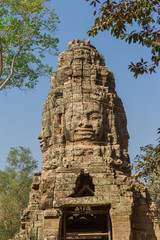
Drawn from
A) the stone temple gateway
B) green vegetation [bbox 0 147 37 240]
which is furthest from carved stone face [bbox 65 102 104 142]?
green vegetation [bbox 0 147 37 240]

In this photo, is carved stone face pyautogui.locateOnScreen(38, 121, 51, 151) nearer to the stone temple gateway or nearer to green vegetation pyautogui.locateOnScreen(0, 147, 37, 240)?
the stone temple gateway

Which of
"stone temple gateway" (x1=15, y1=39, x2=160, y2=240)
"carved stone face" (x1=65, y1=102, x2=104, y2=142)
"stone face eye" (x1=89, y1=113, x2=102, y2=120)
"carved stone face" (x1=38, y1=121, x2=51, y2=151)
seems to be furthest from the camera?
"carved stone face" (x1=38, y1=121, x2=51, y2=151)

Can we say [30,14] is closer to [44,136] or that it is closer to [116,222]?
[44,136]

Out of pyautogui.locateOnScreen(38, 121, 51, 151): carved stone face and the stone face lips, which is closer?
the stone face lips

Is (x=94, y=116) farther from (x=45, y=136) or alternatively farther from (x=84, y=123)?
(x=45, y=136)

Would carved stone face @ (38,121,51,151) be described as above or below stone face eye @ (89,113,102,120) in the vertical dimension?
below

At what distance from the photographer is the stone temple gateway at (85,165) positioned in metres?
12.0

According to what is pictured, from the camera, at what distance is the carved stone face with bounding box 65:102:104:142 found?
46.2 feet

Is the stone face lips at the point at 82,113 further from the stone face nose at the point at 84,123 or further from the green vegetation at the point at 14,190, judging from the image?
the green vegetation at the point at 14,190

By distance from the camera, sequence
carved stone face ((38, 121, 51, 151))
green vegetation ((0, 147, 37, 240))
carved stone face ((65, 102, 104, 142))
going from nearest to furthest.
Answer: carved stone face ((65, 102, 104, 142))
carved stone face ((38, 121, 51, 151))
green vegetation ((0, 147, 37, 240))

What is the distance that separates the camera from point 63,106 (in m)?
15.1

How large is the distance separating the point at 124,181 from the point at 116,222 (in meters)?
1.86

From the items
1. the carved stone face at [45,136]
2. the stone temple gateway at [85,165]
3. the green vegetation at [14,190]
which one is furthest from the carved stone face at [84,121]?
the green vegetation at [14,190]

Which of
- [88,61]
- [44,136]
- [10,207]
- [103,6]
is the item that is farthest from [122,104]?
[10,207]
